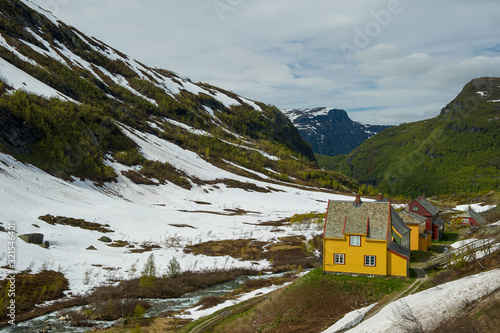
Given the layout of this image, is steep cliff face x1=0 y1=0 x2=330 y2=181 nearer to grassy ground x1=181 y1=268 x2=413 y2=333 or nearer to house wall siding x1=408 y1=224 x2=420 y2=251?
grassy ground x1=181 y1=268 x2=413 y2=333

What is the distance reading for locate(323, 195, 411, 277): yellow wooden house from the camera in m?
35.5

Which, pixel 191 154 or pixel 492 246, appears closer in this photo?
pixel 492 246

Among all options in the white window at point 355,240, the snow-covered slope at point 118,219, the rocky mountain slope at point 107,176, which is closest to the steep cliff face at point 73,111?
the rocky mountain slope at point 107,176

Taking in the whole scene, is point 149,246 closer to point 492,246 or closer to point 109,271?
point 109,271

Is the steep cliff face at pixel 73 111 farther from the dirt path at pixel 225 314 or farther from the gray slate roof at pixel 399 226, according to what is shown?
the gray slate roof at pixel 399 226

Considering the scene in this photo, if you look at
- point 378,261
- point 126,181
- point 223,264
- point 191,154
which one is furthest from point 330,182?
point 378,261

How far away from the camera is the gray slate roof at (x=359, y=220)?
120ft

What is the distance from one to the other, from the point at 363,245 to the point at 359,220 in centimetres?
282

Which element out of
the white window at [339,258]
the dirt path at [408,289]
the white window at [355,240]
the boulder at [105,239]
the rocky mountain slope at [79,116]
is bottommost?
the boulder at [105,239]

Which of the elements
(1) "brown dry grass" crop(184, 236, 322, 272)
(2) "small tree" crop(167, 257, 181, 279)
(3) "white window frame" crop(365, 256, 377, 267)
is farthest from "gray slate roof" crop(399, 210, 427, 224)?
(2) "small tree" crop(167, 257, 181, 279)

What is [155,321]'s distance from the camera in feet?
110

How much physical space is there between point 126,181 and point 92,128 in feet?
93.1

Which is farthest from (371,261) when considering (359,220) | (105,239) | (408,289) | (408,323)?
(105,239)

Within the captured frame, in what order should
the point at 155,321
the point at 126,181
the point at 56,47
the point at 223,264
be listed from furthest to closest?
the point at 56,47, the point at 126,181, the point at 223,264, the point at 155,321
